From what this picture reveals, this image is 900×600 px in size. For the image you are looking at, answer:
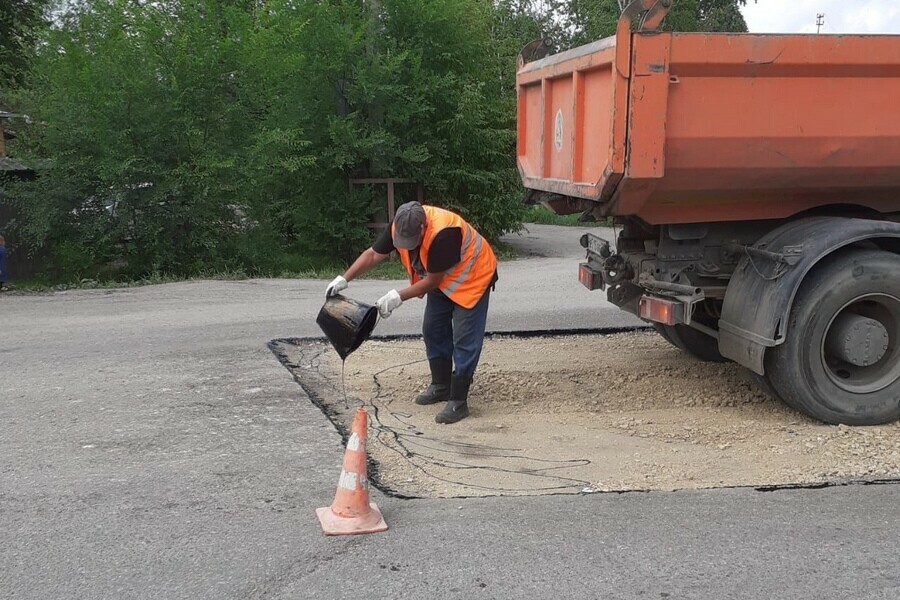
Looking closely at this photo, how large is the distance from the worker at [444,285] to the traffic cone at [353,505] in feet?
4.16

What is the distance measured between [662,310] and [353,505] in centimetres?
227

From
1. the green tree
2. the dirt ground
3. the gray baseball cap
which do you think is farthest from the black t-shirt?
the green tree

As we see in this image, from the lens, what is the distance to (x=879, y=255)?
5.02m

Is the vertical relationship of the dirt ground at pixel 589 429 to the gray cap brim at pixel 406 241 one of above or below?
below

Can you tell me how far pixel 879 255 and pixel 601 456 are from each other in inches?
79.2

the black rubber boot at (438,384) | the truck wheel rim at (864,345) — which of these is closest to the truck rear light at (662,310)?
the truck wheel rim at (864,345)

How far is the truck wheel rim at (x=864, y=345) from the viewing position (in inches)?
197

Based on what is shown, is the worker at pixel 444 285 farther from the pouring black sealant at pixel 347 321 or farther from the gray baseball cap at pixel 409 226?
the pouring black sealant at pixel 347 321

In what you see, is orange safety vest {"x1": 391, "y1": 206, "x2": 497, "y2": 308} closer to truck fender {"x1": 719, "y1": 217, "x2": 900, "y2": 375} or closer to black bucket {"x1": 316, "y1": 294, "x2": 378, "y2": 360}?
black bucket {"x1": 316, "y1": 294, "x2": 378, "y2": 360}

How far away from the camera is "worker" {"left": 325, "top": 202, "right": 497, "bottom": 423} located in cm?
511

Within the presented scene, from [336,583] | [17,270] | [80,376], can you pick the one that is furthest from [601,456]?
[17,270]

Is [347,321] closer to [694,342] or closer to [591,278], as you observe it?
[591,278]

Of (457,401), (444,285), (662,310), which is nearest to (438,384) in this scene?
(457,401)

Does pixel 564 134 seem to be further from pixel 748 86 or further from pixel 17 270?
pixel 17 270
